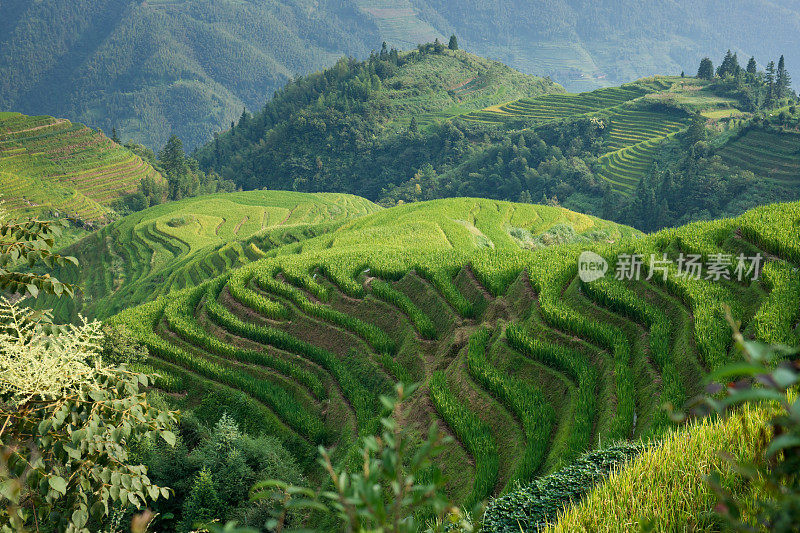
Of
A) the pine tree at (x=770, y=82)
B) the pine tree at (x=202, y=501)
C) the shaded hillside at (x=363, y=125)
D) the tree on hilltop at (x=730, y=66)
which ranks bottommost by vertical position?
the pine tree at (x=202, y=501)

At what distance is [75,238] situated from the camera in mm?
67188

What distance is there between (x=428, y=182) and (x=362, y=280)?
80.0 metres

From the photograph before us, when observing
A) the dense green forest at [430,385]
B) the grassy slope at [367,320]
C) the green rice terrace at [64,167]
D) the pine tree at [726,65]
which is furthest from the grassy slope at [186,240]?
the pine tree at [726,65]

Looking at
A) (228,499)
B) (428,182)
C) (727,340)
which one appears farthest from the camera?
(428,182)

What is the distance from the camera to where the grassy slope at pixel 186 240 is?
38531mm

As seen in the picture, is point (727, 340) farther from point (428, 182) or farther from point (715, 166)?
point (428, 182)

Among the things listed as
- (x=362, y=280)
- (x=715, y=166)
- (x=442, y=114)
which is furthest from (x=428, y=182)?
(x=362, y=280)

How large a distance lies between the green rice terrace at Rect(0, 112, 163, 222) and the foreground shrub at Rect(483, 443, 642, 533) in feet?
265

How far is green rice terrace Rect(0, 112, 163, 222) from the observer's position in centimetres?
7288

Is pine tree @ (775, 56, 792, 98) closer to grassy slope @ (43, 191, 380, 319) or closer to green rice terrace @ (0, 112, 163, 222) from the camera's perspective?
grassy slope @ (43, 191, 380, 319)

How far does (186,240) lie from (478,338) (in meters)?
47.4

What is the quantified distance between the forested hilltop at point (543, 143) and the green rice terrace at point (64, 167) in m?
26.6

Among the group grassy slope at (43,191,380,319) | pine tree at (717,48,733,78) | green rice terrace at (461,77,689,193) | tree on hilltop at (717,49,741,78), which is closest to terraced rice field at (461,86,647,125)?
green rice terrace at (461,77,689,193)

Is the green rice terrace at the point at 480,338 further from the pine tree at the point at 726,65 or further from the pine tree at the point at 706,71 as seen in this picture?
the pine tree at the point at 706,71
